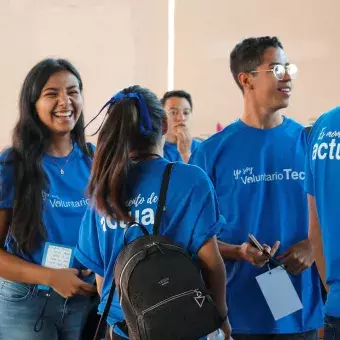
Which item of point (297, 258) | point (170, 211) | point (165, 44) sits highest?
point (165, 44)

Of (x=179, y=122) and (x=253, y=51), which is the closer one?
(x=253, y=51)

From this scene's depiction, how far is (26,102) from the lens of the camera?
1972 millimetres

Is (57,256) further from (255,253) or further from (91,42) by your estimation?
(91,42)

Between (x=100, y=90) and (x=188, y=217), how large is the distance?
2864 millimetres

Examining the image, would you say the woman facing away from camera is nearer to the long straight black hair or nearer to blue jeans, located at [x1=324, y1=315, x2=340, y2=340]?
blue jeans, located at [x1=324, y1=315, x2=340, y2=340]

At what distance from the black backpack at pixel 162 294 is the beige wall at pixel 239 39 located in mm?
2804

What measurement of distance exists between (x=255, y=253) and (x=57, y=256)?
0.68 meters

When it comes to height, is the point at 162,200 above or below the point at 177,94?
below

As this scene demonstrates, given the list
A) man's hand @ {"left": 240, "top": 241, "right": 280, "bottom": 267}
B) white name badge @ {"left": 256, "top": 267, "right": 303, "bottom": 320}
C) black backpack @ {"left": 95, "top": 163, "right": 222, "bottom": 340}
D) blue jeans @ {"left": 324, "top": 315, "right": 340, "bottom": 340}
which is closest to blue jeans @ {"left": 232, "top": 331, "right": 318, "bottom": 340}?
white name badge @ {"left": 256, "top": 267, "right": 303, "bottom": 320}

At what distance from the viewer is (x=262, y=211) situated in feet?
6.07

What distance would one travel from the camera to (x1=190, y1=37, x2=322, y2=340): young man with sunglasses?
70.6 inches

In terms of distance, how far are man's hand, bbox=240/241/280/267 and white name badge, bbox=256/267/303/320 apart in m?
0.04

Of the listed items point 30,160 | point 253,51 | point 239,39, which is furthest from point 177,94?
point 30,160

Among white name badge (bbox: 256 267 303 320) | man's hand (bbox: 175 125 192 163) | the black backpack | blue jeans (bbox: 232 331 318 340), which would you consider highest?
man's hand (bbox: 175 125 192 163)
